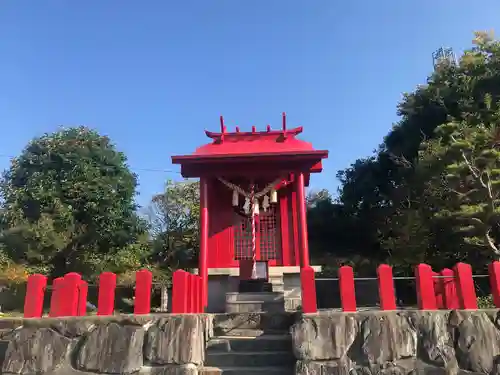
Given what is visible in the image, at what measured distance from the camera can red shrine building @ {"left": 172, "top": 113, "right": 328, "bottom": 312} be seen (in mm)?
9109

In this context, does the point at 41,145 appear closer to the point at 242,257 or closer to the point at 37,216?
the point at 37,216

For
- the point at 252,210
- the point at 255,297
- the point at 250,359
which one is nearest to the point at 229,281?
the point at 255,297

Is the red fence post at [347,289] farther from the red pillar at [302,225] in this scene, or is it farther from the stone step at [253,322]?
the red pillar at [302,225]

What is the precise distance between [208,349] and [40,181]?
1320cm

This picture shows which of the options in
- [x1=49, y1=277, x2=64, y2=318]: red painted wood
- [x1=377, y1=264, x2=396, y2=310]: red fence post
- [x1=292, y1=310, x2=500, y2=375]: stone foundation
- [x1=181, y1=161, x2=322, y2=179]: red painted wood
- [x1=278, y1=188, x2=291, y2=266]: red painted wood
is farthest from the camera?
[x1=278, y1=188, x2=291, y2=266]: red painted wood

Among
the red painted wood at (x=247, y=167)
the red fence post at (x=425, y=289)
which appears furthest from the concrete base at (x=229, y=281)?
the red fence post at (x=425, y=289)

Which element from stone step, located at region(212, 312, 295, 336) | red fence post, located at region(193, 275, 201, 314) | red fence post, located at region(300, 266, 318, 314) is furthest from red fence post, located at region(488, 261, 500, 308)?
red fence post, located at region(193, 275, 201, 314)

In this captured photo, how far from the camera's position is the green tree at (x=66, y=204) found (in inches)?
574

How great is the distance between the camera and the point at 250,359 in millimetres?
5188

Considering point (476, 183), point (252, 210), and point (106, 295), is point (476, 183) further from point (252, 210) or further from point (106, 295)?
point (106, 295)

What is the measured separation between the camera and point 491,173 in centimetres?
972

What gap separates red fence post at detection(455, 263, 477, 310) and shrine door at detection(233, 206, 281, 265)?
17.9 feet

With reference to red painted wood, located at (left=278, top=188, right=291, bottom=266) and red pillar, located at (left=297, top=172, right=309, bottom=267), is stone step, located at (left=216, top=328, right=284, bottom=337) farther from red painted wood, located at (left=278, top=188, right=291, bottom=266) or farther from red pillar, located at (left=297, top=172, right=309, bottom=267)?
red painted wood, located at (left=278, top=188, right=291, bottom=266)

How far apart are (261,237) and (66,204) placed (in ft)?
30.5
